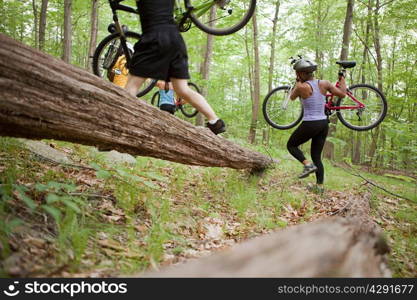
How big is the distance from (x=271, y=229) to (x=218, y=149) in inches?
48.3

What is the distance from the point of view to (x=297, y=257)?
101 centimetres

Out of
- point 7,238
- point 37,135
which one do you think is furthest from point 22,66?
point 7,238

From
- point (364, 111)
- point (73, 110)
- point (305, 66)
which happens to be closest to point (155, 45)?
point (73, 110)

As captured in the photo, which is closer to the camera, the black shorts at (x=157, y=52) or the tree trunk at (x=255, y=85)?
the black shorts at (x=157, y=52)

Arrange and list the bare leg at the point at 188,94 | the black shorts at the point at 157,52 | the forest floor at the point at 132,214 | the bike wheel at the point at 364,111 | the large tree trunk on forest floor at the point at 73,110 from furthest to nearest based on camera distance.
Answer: the bike wheel at the point at 364,111 < the bare leg at the point at 188,94 < the black shorts at the point at 157,52 < the large tree trunk on forest floor at the point at 73,110 < the forest floor at the point at 132,214

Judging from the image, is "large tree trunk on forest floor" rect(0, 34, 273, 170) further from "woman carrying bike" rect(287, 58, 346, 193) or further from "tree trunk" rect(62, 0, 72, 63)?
"tree trunk" rect(62, 0, 72, 63)

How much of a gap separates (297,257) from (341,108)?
231 inches

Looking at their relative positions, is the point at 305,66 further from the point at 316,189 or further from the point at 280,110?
the point at 316,189

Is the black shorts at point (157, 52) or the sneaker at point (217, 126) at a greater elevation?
the black shorts at point (157, 52)

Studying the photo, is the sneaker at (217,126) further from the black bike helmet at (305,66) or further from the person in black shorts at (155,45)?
the black bike helmet at (305,66)

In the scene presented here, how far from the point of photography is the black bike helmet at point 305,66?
465 cm

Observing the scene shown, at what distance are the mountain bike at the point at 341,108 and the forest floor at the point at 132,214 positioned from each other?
6.25ft

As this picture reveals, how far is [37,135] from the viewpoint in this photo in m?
1.96
